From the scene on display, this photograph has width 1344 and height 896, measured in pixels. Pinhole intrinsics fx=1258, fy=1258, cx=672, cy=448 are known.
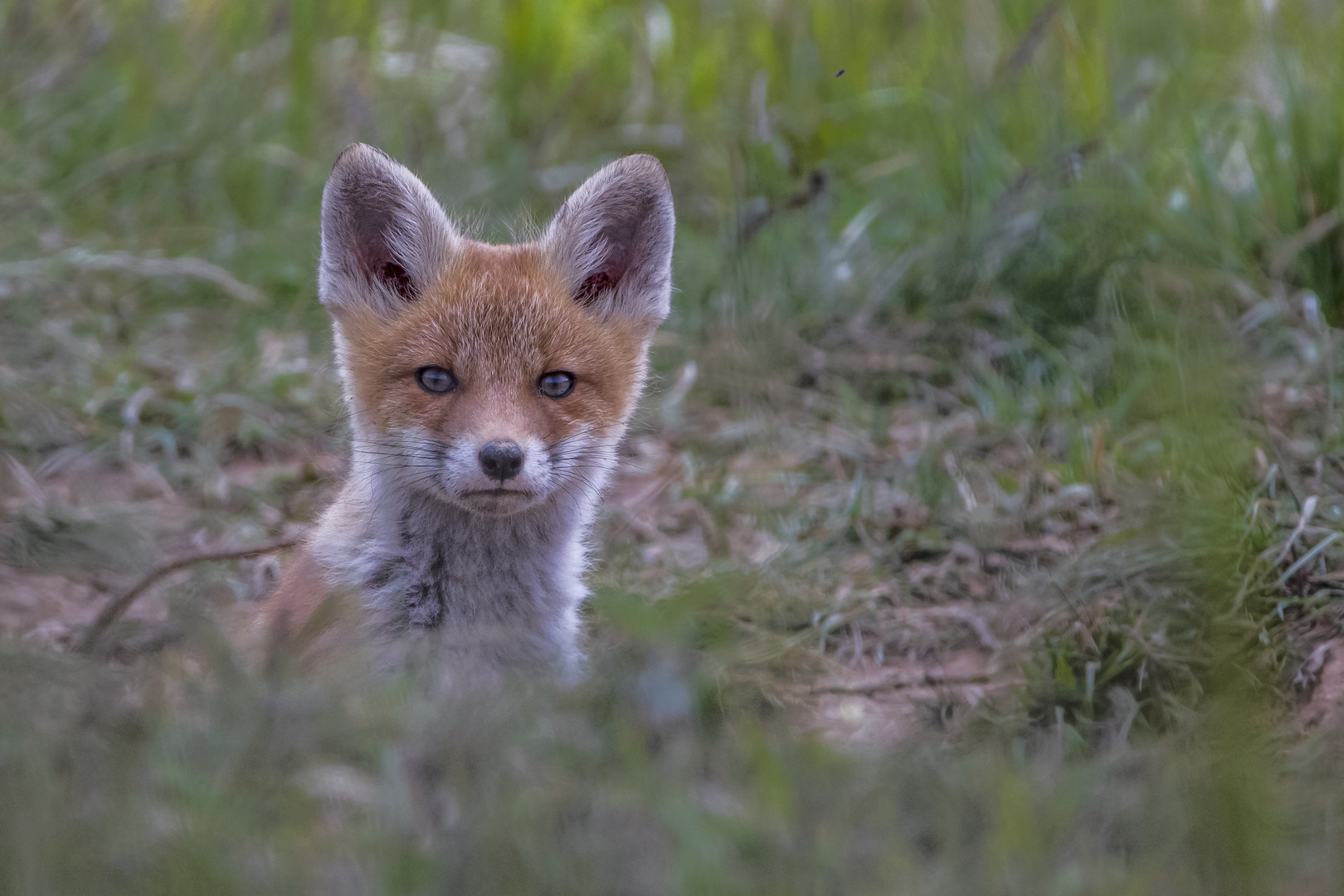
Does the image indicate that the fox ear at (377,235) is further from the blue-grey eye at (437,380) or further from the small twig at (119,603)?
the small twig at (119,603)

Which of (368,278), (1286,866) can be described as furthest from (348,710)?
(368,278)

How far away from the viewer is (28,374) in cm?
462

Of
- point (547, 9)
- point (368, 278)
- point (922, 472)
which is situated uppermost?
point (547, 9)

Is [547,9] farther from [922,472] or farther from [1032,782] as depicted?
[1032,782]

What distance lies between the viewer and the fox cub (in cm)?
323

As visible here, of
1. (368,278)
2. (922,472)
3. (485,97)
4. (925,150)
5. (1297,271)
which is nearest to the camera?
(368,278)

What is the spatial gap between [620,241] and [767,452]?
1177mm

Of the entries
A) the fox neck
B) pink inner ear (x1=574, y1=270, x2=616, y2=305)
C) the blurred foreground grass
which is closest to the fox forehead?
pink inner ear (x1=574, y1=270, x2=616, y2=305)

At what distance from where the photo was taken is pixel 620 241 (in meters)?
3.94

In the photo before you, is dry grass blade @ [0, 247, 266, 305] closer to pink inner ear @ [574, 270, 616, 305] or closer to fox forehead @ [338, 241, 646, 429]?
fox forehead @ [338, 241, 646, 429]

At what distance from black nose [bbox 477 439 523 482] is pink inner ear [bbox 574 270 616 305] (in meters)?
0.93

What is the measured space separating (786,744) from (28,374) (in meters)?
3.62

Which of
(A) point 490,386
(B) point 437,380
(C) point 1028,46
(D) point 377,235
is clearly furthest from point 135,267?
(C) point 1028,46

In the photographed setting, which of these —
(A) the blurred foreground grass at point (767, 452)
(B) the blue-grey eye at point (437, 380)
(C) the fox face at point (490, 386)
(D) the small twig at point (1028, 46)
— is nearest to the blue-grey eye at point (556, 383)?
(C) the fox face at point (490, 386)
